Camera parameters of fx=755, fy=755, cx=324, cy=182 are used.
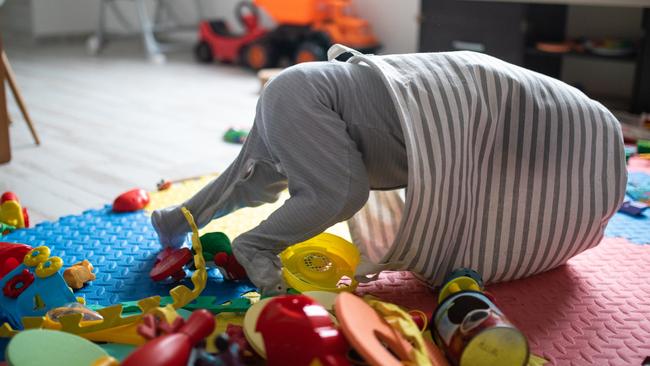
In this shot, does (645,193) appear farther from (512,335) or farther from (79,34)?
(79,34)

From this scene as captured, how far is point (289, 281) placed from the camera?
3.60ft

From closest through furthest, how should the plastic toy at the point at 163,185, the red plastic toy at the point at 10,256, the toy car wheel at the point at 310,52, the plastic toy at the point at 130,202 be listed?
1. the red plastic toy at the point at 10,256
2. the plastic toy at the point at 130,202
3. the plastic toy at the point at 163,185
4. the toy car wheel at the point at 310,52

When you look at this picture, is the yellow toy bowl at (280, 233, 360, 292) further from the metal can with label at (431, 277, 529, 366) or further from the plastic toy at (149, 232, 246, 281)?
the metal can with label at (431, 277, 529, 366)

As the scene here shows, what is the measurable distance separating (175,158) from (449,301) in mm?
1100

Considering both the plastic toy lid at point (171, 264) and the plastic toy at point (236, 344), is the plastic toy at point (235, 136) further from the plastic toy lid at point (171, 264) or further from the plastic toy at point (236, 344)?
the plastic toy at point (236, 344)

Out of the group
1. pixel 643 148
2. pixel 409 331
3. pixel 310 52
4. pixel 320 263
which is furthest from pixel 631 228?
pixel 310 52

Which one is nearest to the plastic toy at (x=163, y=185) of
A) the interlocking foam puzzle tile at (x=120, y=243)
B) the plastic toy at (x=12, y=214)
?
the interlocking foam puzzle tile at (x=120, y=243)

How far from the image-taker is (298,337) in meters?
0.82

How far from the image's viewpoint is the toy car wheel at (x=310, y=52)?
292cm

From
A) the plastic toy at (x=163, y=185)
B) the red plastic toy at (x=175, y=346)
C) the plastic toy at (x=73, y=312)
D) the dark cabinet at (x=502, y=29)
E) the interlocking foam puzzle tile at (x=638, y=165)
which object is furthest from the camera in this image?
the dark cabinet at (x=502, y=29)

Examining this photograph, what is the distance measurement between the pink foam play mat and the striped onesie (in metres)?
0.04

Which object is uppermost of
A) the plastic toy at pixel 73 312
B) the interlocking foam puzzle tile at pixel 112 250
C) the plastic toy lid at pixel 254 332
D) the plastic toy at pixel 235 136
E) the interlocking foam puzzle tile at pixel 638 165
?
the plastic toy lid at pixel 254 332

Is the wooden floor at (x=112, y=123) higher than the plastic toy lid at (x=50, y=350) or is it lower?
lower

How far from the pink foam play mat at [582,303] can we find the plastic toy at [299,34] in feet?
5.99
